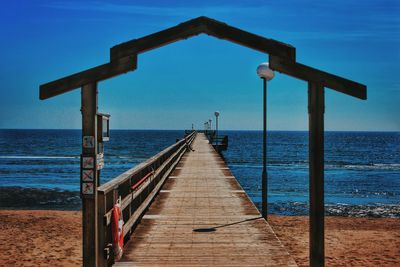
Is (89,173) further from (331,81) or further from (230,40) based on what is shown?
(331,81)

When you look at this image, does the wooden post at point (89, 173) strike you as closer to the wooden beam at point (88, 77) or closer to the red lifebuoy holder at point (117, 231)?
the wooden beam at point (88, 77)

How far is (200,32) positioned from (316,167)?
215 cm

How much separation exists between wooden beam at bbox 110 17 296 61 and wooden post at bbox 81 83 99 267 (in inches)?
22.7

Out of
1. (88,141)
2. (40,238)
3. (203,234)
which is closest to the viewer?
(88,141)

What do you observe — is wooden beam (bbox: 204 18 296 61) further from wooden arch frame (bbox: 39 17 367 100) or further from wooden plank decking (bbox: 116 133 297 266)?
wooden plank decking (bbox: 116 133 297 266)

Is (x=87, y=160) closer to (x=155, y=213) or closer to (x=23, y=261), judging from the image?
(x=155, y=213)

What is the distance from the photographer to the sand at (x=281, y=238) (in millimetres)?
13016

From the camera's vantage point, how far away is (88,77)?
17.1 feet

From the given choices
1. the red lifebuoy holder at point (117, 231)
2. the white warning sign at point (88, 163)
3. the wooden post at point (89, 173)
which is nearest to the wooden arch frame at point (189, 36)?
the wooden post at point (89, 173)

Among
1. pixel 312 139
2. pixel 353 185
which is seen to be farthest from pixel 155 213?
pixel 353 185

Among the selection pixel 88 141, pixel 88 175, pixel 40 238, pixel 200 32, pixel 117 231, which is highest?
pixel 200 32

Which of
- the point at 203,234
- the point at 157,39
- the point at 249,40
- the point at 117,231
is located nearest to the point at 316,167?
the point at 249,40

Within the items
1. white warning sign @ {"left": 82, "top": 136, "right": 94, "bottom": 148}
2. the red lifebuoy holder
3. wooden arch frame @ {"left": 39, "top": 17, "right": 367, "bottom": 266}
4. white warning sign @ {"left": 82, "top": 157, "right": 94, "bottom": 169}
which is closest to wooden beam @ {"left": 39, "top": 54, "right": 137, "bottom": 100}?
wooden arch frame @ {"left": 39, "top": 17, "right": 367, "bottom": 266}

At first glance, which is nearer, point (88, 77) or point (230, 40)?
point (88, 77)
